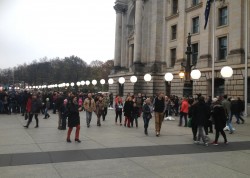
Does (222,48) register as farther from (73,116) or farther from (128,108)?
(73,116)

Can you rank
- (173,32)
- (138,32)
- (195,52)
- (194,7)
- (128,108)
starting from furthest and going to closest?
(138,32) < (173,32) < (195,52) < (194,7) < (128,108)

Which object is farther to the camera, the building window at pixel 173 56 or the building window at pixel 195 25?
the building window at pixel 173 56

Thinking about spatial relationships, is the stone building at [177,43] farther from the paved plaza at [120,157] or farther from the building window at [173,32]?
the paved plaza at [120,157]

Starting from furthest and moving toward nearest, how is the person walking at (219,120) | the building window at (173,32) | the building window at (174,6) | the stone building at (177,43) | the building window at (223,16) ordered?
the building window at (174,6) → the building window at (173,32) → the building window at (223,16) → the stone building at (177,43) → the person walking at (219,120)

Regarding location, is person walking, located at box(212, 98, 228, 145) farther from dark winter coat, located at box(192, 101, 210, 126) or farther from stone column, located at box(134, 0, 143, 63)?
stone column, located at box(134, 0, 143, 63)

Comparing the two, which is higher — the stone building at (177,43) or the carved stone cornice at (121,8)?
the carved stone cornice at (121,8)

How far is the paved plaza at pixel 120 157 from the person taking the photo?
833 cm

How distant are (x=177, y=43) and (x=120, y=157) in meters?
32.4

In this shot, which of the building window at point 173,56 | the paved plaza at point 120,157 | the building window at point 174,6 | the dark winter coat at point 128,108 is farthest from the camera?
the building window at point 174,6

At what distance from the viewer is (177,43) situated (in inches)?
1620

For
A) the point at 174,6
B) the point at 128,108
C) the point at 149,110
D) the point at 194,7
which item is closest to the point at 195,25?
the point at 194,7

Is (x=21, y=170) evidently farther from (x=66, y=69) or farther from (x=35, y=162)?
(x=66, y=69)

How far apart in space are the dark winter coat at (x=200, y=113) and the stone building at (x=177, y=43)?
17.8 metres

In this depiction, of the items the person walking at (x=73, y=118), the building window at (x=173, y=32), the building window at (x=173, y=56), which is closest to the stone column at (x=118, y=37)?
the building window at (x=173, y=56)
